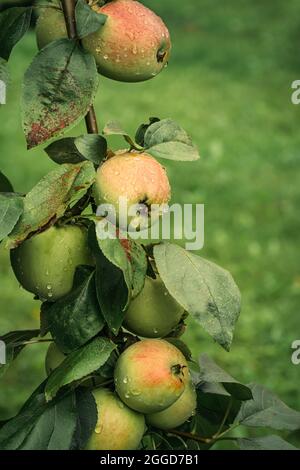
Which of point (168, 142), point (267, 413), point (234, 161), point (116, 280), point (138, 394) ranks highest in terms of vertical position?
point (168, 142)

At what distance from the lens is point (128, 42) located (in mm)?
799

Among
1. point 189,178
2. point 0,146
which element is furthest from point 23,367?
point 0,146

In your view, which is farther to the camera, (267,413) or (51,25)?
(267,413)

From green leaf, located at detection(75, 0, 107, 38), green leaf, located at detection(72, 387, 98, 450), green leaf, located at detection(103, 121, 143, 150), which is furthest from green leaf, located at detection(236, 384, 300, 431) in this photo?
green leaf, located at detection(75, 0, 107, 38)

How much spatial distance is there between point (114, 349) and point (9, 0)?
0.37 metres

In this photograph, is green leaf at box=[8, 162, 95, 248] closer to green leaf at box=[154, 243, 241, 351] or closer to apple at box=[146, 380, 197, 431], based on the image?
green leaf at box=[154, 243, 241, 351]

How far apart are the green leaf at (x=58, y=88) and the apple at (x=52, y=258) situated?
0.30 ft

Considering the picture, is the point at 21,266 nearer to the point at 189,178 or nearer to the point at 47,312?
the point at 47,312

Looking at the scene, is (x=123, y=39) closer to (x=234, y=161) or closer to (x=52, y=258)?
(x=52, y=258)

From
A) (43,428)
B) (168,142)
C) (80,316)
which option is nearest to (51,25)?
(168,142)

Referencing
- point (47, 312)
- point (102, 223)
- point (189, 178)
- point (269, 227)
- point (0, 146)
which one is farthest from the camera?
point (0, 146)

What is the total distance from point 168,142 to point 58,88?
12 cm

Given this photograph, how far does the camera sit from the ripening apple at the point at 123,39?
0.79 metres

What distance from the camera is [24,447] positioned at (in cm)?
76
